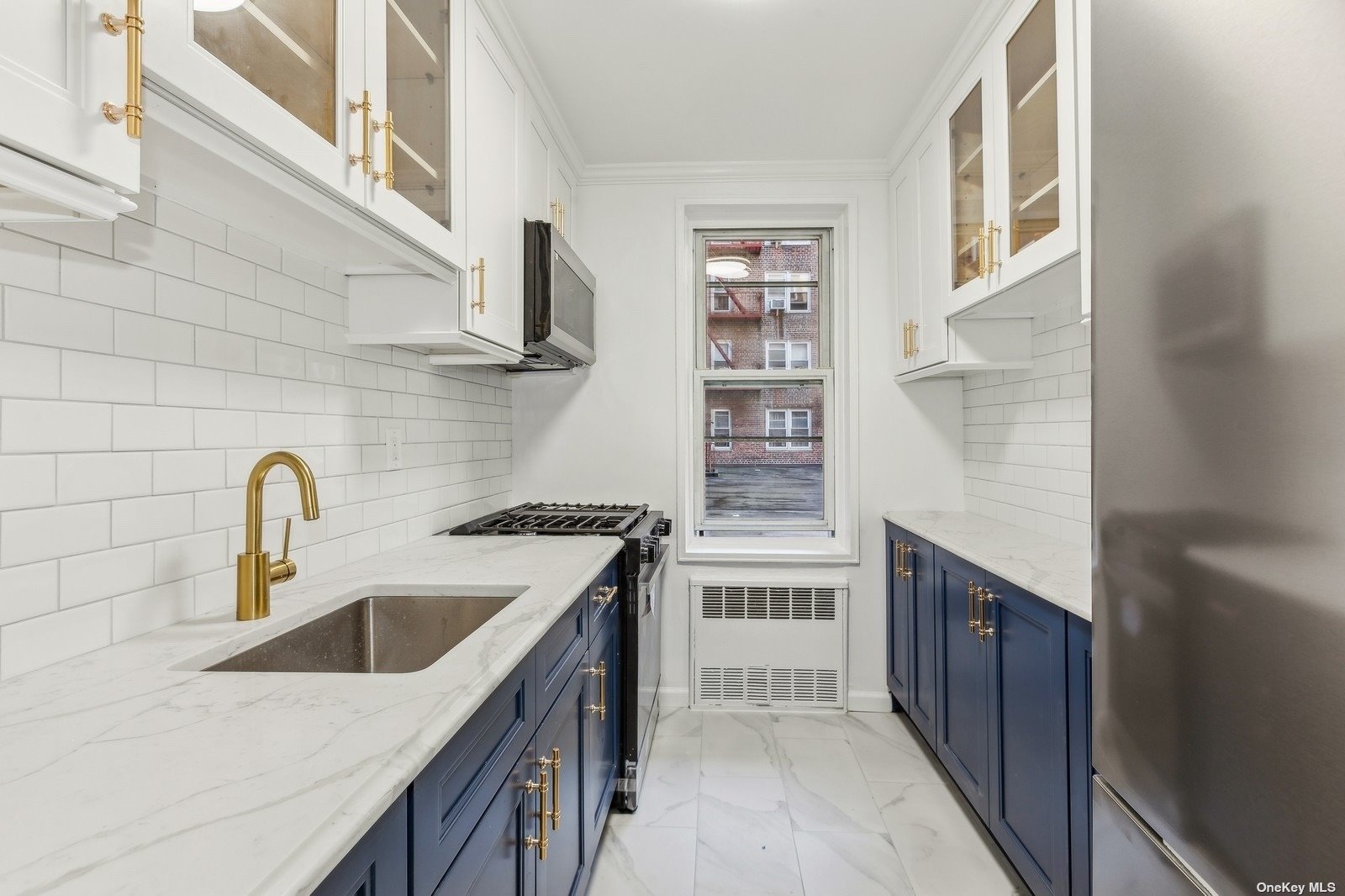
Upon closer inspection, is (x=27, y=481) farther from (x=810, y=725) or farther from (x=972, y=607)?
(x=810, y=725)

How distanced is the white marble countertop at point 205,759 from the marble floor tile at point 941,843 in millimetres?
1455

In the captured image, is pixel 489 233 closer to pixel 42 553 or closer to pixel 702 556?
pixel 42 553

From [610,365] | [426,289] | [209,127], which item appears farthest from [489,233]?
[610,365]

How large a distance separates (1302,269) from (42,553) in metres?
1.45

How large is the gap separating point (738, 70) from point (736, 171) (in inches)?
29.0

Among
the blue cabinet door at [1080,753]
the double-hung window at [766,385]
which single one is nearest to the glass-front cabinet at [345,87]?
the blue cabinet door at [1080,753]

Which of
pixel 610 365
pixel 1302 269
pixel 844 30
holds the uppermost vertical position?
pixel 844 30

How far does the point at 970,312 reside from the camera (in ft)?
7.08

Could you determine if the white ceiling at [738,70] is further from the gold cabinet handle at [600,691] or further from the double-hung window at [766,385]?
the gold cabinet handle at [600,691]

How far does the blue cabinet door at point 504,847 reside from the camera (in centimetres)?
88

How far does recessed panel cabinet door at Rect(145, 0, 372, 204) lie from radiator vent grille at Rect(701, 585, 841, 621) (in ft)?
7.32

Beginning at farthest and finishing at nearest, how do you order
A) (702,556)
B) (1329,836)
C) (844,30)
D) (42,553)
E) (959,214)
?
1. (702,556)
2. (959,214)
3. (844,30)
4. (42,553)
5. (1329,836)

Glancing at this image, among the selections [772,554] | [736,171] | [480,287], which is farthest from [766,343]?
[480,287]

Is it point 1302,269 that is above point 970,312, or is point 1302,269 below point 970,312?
below
